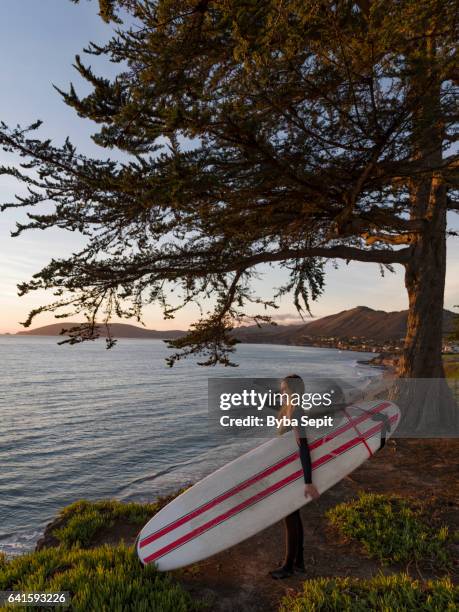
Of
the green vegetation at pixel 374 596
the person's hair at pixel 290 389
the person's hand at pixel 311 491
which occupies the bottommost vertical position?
the green vegetation at pixel 374 596

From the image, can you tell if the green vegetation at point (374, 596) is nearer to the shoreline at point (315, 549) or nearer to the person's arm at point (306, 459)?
the shoreline at point (315, 549)

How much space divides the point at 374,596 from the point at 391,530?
1642 mm

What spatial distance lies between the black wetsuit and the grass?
3.29m

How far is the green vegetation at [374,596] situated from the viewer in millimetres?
3414

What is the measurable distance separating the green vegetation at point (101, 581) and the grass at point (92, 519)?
1084 millimetres

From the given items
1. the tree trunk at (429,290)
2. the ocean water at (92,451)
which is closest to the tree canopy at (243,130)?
the tree trunk at (429,290)

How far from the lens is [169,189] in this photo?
432 cm

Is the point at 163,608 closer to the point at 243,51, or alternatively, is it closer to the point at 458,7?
the point at 243,51

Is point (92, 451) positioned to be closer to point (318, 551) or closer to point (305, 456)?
point (318, 551)

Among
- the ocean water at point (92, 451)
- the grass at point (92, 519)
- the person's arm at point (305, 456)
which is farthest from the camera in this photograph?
the ocean water at point (92, 451)

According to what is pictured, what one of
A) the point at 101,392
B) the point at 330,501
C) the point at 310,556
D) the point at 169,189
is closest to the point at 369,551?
the point at 310,556

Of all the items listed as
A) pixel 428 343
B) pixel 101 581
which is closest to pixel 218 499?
pixel 101 581

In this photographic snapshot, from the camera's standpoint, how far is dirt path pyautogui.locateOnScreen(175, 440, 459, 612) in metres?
4.19

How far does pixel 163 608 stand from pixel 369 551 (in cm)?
268
